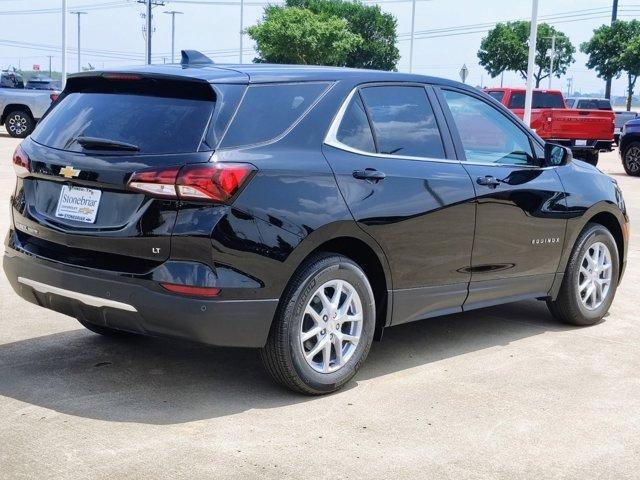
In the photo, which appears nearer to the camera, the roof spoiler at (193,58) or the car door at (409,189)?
the car door at (409,189)

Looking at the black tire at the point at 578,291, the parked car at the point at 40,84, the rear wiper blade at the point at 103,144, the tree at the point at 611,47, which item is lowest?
the black tire at the point at 578,291

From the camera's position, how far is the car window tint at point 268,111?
4.55 metres

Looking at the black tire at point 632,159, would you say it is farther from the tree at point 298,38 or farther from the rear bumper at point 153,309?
the tree at point 298,38

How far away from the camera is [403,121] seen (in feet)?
17.7

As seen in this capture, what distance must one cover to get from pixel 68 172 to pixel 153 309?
0.86m

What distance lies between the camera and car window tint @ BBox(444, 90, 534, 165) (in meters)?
5.75

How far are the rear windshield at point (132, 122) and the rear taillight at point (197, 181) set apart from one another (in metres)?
0.13

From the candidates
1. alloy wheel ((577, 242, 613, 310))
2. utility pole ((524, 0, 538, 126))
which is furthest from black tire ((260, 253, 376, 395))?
utility pole ((524, 0, 538, 126))

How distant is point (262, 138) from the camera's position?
182 inches

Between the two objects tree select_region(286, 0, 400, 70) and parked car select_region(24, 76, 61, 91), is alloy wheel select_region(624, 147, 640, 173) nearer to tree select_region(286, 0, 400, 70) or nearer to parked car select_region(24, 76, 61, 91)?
parked car select_region(24, 76, 61, 91)

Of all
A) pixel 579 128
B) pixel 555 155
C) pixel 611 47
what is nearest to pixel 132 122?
pixel 555 155

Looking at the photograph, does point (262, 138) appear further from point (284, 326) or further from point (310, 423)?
point (310, 423)

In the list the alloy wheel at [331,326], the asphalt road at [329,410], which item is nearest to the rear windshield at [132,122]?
the alloy wheel at [331,326]

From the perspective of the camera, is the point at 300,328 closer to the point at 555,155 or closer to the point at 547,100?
the point at 555,155
